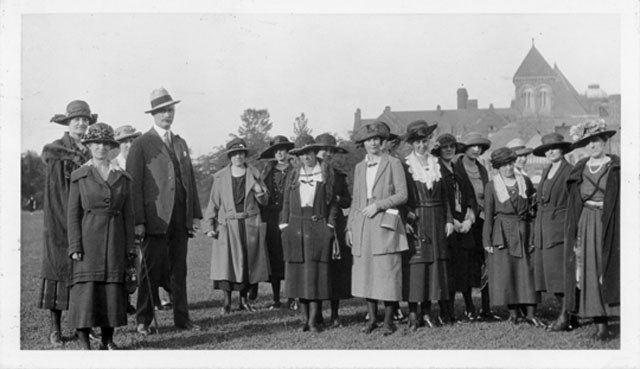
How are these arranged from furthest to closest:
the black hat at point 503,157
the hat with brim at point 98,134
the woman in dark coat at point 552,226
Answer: the black hat at point 503,157 < the woman in dark coat at point 552,226 < the hat with brim at point 98,134

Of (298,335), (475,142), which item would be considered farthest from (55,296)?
(475,142)

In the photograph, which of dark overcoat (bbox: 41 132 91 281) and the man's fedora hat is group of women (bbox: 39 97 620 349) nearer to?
dark overcoat (bbox: 41 132 91 281)

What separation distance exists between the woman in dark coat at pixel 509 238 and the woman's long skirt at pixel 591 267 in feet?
3.04

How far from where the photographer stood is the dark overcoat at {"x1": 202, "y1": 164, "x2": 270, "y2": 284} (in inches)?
409

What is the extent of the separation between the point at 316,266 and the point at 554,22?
4.18m

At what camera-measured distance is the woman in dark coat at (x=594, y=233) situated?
Result: 7.66 m

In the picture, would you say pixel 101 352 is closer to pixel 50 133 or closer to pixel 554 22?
pixel 50 133

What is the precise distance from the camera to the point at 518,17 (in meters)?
8.80

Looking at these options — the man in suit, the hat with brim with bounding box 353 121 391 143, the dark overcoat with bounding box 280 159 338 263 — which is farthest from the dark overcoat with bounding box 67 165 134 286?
the hat with brim with bounding box 353 121 391 143

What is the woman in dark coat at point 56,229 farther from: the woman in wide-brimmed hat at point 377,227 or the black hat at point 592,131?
the black hat at point 592,131

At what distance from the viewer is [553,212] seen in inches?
337

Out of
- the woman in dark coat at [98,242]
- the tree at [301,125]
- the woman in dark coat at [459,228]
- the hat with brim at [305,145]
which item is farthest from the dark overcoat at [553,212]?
the tree at [301,125]

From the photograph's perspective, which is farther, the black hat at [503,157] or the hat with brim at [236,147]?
the hat with brim at [236,147]
